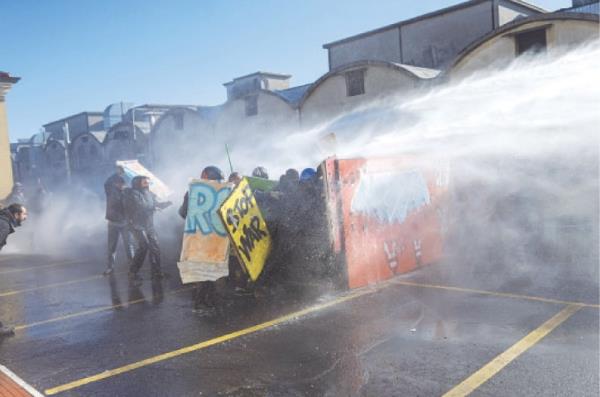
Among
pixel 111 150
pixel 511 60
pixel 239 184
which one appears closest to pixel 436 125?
pixel 511 60

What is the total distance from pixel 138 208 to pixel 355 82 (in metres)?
12.9

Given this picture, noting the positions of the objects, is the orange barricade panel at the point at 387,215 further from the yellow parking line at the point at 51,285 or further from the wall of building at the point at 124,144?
the wall of building at the point at 124,144

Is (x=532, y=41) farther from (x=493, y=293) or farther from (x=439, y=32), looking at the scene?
(x=493, y=293)

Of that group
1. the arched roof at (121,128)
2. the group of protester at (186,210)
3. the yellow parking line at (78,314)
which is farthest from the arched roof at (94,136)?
the yellow parking line at (78,314)

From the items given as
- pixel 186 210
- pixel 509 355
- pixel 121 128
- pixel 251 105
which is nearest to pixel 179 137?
pixel 251 105

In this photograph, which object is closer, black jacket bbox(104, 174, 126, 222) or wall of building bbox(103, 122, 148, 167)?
black jacket bbox(104, 174, 126, 222)

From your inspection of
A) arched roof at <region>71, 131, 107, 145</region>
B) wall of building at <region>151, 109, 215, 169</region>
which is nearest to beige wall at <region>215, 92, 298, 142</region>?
wall of building at <region>151, 109, 215, 169</region>

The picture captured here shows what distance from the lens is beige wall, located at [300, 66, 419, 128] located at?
59.5ft

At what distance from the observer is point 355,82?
64.6 feet

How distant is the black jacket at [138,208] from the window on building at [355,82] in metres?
12.4

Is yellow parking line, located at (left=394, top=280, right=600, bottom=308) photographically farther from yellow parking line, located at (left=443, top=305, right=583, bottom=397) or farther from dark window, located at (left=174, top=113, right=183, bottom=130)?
dark window, located at (left=174, top=113, right=183, bottom=130)

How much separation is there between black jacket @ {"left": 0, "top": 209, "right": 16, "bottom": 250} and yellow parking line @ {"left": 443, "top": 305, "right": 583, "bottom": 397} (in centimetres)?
526

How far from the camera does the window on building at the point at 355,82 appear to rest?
1941 centimetres

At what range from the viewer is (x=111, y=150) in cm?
3441
